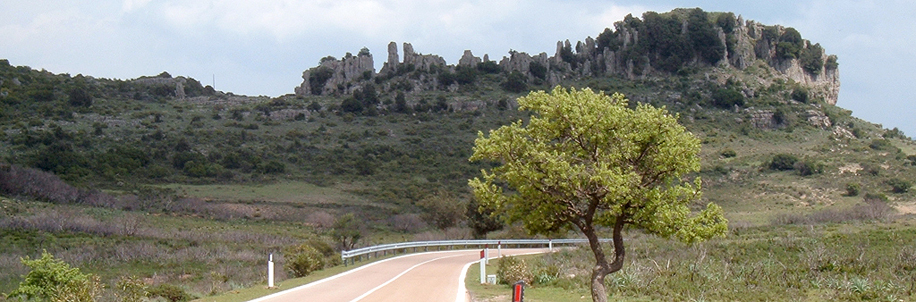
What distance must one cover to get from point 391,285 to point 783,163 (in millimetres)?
54444

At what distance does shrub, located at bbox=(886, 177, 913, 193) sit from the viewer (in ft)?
196

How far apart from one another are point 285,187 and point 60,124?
27240 mm

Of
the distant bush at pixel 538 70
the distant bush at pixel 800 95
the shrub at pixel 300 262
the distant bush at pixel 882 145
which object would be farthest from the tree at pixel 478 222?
the distant bush at pixel 538 70

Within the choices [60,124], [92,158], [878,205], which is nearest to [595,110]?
[878,205]

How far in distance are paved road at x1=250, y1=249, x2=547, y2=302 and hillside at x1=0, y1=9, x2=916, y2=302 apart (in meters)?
3.77

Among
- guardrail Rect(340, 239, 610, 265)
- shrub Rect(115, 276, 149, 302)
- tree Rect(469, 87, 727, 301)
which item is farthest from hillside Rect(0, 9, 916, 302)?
tree Rect(469, 87, 727, 301)

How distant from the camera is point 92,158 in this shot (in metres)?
65.9

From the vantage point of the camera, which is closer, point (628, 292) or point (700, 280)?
point (628, 292)

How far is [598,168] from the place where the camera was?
42.6 feet

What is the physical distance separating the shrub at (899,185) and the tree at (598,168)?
177ft

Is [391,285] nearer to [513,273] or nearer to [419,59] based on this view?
[513,273]

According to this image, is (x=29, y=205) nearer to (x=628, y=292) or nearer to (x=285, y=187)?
(x=285, y=187)

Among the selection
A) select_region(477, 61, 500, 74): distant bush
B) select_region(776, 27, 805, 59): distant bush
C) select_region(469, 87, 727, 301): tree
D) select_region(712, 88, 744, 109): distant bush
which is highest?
select_region(776, 27, 805, 59): distant bush

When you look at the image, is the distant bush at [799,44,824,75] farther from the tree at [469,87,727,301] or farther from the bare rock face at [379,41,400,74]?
the tree at [469,87,727,301]
